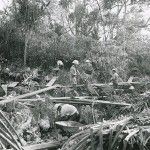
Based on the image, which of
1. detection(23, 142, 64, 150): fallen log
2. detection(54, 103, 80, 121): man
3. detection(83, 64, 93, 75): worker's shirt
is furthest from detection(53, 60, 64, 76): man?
detection(23, 142, 64, 150): fallen log

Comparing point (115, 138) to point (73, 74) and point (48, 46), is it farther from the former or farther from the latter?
point (48, 46)

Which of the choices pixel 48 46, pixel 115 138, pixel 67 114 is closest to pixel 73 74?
pixel 67 114

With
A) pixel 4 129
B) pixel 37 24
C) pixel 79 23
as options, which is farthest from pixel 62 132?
pixel 79 23

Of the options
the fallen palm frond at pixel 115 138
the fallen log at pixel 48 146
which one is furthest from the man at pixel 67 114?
the fallen palm frond at pixel 115 138

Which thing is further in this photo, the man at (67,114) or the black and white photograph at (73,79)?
the man at (67,114)

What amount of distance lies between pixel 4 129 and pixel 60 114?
9.82 feet

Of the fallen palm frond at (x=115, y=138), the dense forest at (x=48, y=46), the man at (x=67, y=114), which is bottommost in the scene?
the man at (x=67, y=114)

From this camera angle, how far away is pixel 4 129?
17.8 ft

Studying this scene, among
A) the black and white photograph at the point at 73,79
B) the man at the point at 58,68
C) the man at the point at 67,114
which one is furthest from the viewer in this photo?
the man at the point at 58,68

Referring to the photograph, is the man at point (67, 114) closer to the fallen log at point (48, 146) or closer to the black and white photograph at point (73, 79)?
the black and white photograph at point (73, 79)

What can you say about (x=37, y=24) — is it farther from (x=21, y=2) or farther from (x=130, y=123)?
(x=130, y=123)

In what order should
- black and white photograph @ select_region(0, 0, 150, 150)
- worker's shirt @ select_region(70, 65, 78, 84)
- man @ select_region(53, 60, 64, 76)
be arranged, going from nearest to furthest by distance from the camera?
black and white photograph @ select_region(0, 0, 150, 150) < worker's shirt @ select_region(70, 65, 78, 84) < man @ select_region(53, 60, 64, 76)

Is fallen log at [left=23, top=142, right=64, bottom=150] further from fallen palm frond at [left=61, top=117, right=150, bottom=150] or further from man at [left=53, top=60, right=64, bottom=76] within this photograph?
man at [left=53, top=60, right=64, bottom=76]

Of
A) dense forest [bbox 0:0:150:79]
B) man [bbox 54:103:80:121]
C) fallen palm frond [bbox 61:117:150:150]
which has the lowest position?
man [bbox 54:103:80:121]
